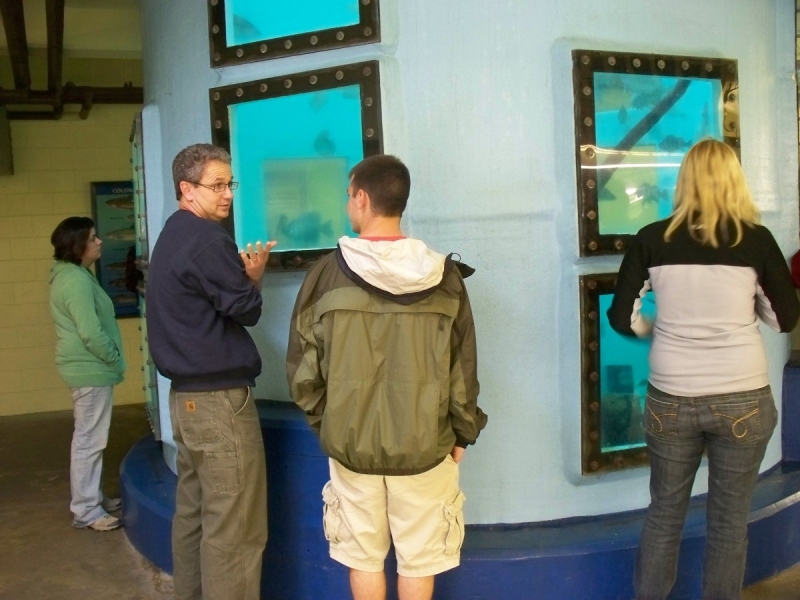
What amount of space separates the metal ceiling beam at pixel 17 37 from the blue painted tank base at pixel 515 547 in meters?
3.11

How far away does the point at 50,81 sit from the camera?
6.03m

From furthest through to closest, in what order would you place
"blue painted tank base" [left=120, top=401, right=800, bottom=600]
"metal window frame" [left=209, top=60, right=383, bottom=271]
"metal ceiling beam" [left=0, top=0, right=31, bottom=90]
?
"metal ceiling beam" [left=0, top=0, right=31, bottom=90], "metal window frame" [left=209, top=60, right=383, bottom=271], "blue painted tank base" [left=120, top=401, right=800, bottom=600]

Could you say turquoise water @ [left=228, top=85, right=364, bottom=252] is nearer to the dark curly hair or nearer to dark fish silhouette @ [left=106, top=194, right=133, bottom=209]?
the dark curly hair

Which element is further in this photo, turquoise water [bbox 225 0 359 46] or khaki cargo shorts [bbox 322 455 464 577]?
turquoise water [bbox 225 0 359 46]

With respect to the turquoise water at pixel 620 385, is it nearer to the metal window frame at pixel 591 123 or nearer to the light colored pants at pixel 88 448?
the metal window frame at pixel 591 123

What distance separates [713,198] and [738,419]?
2.09 feet

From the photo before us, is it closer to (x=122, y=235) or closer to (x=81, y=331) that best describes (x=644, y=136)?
(x=81, y=331)

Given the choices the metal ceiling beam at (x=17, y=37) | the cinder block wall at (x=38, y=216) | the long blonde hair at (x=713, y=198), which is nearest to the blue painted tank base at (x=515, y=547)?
the long blonde hair at (x=713, y=198)

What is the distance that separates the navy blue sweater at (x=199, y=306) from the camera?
8.11 ft

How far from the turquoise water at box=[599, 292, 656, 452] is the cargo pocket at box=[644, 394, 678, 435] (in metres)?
0.55

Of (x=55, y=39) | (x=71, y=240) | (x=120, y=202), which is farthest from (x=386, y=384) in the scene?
(x=120, y=202)

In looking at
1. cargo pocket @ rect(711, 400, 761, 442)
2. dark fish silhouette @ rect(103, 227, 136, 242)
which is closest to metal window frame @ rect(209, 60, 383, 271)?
cargo pocket @ rect(711, 400, 761, 442)

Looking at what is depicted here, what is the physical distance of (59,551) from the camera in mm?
3840

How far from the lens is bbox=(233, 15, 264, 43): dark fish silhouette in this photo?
3055 millimetres
